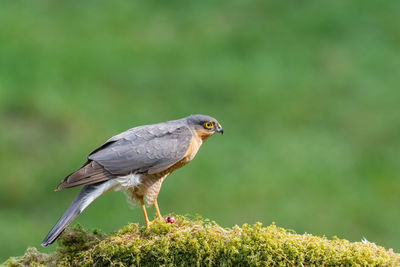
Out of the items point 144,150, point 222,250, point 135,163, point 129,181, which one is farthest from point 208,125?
point 222,250

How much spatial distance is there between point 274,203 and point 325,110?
3.00 m

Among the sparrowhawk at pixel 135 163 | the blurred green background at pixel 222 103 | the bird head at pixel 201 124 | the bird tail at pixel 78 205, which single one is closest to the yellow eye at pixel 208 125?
the bird head at pixel 201 124

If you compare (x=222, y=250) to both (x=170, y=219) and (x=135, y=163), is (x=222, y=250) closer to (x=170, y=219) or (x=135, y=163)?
(x=170, y=219)

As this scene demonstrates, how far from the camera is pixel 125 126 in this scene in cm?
1092

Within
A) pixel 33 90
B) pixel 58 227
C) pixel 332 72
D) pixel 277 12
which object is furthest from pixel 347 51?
pixel 58 227

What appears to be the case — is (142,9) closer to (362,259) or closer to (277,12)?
(277,12)

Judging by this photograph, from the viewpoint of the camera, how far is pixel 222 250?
4.36 meters

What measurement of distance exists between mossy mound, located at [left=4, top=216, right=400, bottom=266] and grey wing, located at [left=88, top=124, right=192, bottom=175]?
69 cm

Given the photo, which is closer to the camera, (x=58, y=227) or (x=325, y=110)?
(x=58, y=227)

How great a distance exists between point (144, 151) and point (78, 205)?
821mm

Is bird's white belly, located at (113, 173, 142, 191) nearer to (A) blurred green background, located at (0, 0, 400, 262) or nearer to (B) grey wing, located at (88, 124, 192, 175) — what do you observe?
(B) grey wing, located at (88, 124, 192, 175)

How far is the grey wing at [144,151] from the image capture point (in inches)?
201

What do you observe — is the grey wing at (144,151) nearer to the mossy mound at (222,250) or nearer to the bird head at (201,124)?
the bird head at (201,124)

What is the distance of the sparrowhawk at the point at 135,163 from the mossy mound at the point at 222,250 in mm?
376
